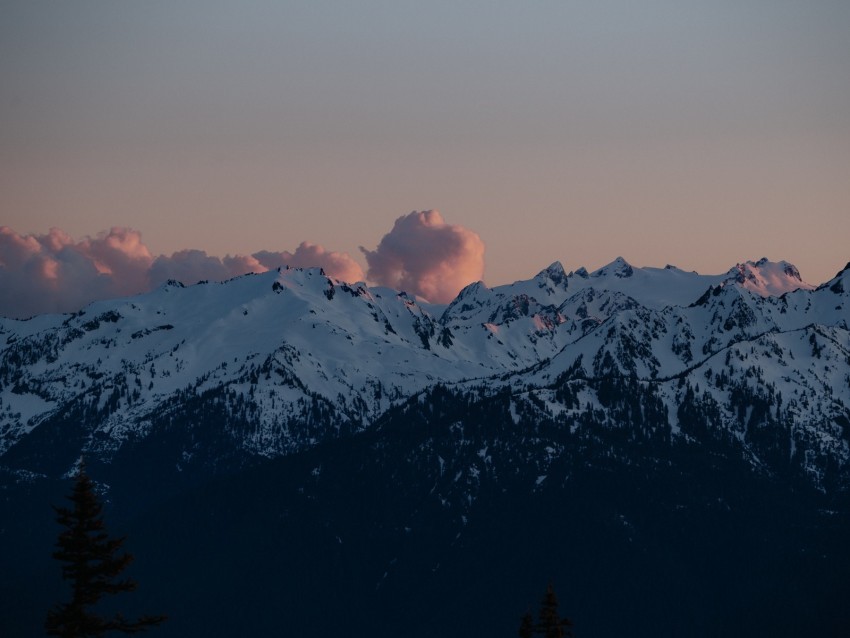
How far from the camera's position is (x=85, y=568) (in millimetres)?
85125

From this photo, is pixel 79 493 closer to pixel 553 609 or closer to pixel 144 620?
pixel 144 620

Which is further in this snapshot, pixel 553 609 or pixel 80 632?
pixel 553 609

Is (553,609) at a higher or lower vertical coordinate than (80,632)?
higher

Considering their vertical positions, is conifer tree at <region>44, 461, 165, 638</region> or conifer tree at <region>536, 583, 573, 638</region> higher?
conifer tree at <region>536, 583, 573, 638</region>

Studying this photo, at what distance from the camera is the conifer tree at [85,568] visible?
83.2m

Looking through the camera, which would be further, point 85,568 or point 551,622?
point 551,622

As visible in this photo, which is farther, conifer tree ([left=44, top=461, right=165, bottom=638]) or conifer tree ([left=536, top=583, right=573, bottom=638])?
conifer tree ([left=536, top=583, right=573, bottom=638])

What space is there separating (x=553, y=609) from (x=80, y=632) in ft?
88.8

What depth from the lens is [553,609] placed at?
100125 millimetres

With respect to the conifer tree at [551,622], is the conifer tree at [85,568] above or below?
below

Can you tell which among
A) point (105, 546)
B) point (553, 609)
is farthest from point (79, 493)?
point (553, 609)

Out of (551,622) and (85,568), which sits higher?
(551,622)

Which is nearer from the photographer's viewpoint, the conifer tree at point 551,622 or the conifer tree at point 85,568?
the conifer tree at point 85,568

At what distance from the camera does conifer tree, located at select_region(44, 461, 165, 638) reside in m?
83.2
